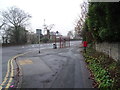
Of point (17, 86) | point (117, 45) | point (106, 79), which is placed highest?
point (117, 45)

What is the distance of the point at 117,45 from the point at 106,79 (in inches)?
105

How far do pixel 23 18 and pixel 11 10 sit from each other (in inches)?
166

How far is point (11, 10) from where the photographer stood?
1347 inches

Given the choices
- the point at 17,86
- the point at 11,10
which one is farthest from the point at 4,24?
the point at 17,86

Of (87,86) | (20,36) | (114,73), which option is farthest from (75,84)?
(20,36)

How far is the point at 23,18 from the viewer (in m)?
35.8

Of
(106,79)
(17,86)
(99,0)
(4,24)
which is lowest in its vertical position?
(17,86)

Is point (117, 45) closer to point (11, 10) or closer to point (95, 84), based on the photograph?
point (95, 84)

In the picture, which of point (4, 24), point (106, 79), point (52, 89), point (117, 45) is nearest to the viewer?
point (52, 89)

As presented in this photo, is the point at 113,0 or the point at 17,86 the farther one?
the point at 17,86

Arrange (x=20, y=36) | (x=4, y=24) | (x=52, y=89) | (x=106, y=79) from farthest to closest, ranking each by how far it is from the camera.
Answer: (x=20, y=36) → (x=4, y=24) → (x=106, y=79) → (x=52, y=89)

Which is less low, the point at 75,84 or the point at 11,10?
the point at 11,10

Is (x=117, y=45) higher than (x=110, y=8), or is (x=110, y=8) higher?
(x=110, y=8)

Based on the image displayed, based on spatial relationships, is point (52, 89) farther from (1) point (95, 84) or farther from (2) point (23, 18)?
(2) point (23, 18)
